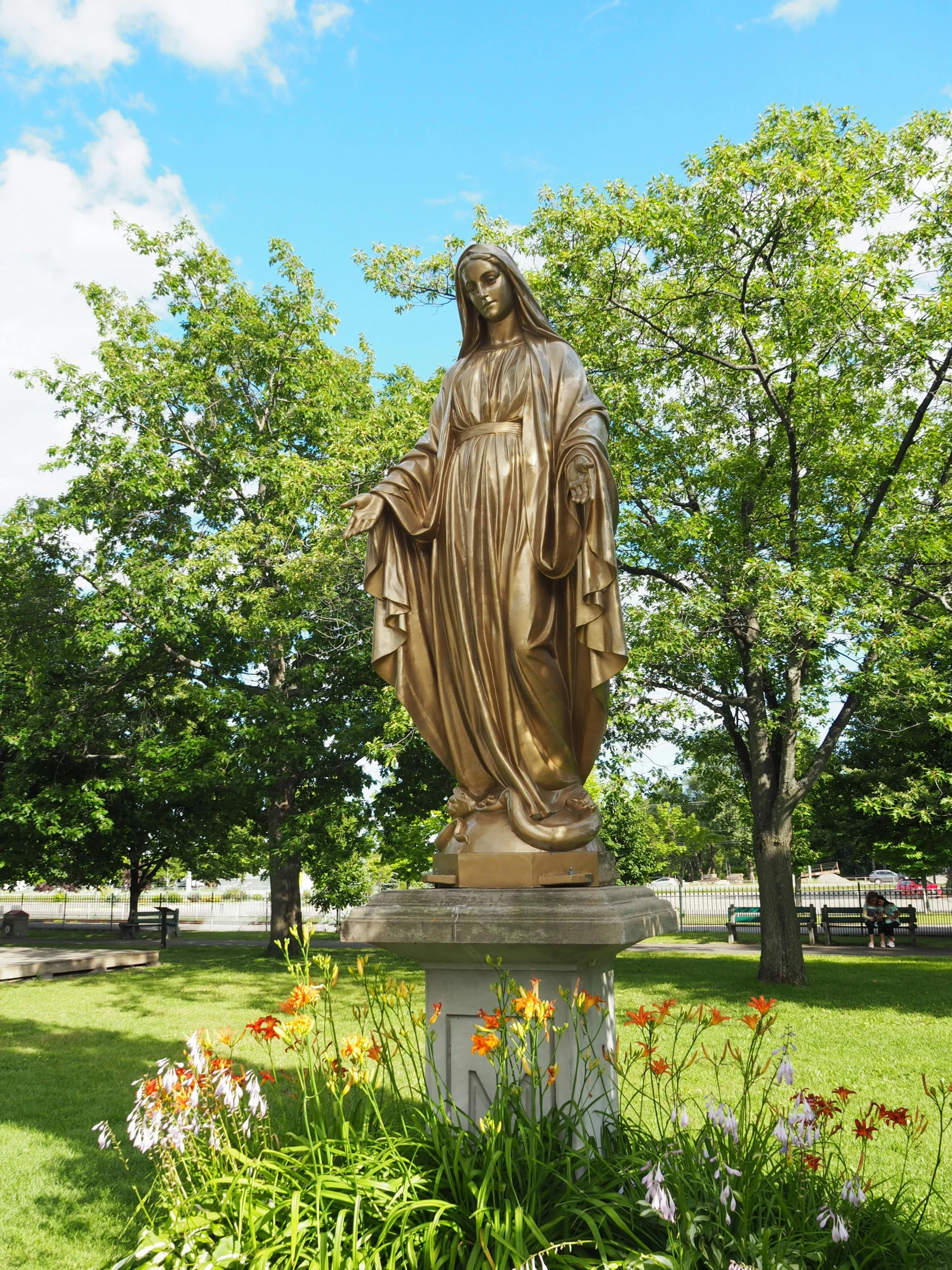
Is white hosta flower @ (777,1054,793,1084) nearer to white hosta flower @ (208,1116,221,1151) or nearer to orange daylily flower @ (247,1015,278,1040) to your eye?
orange daylily flower @ (247,1015,278,1040)

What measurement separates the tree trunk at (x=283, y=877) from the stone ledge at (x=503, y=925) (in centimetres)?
1631

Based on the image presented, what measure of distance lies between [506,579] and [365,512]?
691mm

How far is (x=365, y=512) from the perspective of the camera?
4.29 m

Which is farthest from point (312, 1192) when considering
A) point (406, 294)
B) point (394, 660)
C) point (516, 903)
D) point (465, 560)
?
point (406, 294)

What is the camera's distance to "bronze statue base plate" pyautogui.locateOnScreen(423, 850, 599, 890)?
12.7ft

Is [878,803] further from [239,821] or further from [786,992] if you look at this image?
[239,821]

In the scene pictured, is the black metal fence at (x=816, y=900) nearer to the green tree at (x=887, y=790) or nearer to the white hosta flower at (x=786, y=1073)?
the green tree at (x=887, y=790)

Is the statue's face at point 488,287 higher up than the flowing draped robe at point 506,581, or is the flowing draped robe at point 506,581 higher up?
the statue's face at point 488,287

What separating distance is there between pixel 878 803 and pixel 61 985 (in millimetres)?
12372

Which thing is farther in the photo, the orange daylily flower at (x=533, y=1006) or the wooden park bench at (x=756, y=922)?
the wooden park bench at (x=756, y=922)

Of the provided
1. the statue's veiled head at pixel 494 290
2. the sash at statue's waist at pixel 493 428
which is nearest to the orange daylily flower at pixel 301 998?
the sash at statue's waist at pixel 493 428

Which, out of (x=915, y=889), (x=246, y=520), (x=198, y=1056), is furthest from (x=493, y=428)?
(x=915, y=889)

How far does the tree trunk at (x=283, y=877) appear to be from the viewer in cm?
2002

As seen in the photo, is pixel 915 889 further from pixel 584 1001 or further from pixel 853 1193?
pixel 584 1001
